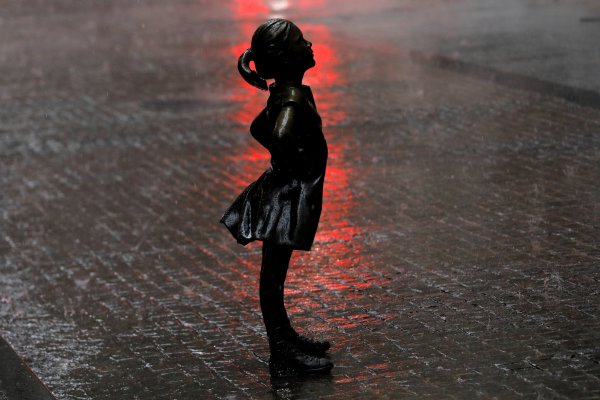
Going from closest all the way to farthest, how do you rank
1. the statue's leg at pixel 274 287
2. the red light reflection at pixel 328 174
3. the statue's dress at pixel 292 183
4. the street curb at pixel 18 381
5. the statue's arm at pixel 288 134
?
1. the statue's arm at pixel 288 134
2. the statue's dress at pixel 292 183
3. the statue's leg at pixel 274 287
4. the street curb at pixel 18 381
5. the red light reflection at pixel 328 174

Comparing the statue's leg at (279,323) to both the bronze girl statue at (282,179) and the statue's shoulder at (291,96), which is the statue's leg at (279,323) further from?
the statue's shoulder at (291,96)

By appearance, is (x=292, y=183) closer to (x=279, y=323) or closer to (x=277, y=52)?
(x=277, y=52)

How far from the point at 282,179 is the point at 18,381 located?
1938 millimetres

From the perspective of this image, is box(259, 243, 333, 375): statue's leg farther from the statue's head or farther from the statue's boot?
the statue's head

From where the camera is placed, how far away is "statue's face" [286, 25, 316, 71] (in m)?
5.77

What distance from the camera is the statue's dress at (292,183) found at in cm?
577

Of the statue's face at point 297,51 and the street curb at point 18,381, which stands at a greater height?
the statue's face at point 297,51

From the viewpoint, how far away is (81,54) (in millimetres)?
18875

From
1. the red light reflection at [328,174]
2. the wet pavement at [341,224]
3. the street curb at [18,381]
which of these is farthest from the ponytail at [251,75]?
the street curb at [18,381]

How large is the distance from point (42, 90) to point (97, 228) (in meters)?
6.80

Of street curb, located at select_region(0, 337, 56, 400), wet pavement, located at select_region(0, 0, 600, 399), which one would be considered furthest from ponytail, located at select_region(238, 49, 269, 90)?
street curb, located at select_region(0, 337, 56, 400)

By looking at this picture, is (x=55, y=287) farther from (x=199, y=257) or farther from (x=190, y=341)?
(x=190, y=341)

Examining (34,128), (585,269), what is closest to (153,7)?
(34,128)

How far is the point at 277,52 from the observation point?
18.9 ft
